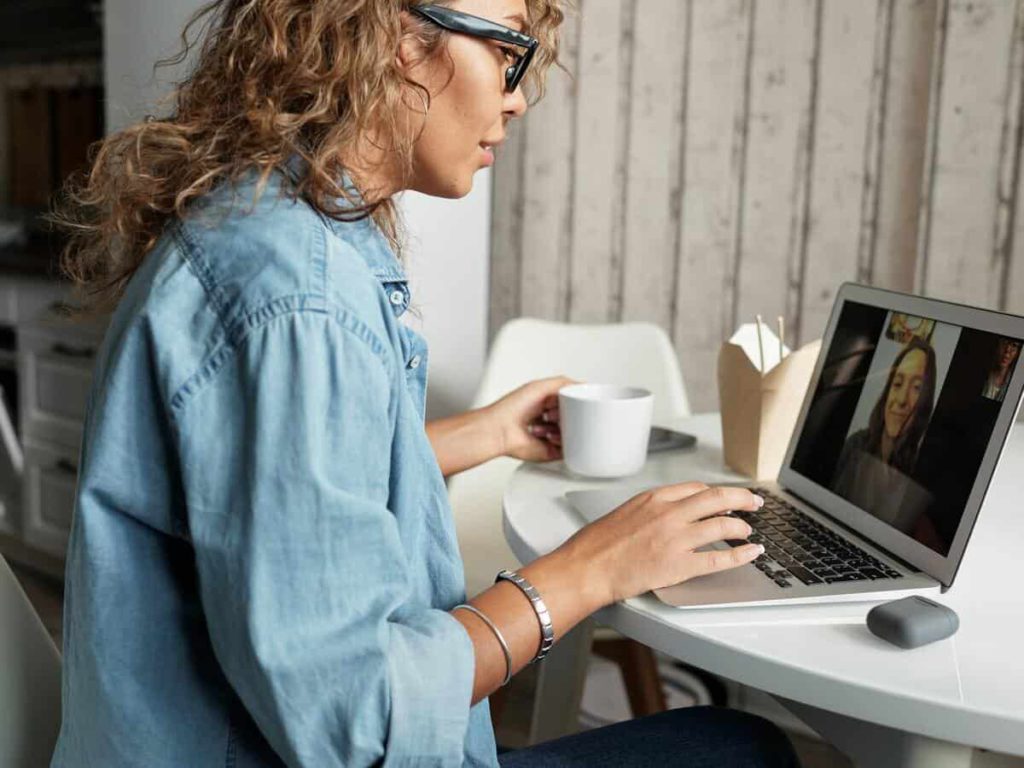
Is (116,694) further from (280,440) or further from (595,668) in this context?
(595,668)

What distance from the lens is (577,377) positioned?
6.77 ft

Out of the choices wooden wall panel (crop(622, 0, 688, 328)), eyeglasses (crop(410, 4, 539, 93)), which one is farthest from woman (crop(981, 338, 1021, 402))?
wooden wall panel (crop(622, 0, 688, 328))

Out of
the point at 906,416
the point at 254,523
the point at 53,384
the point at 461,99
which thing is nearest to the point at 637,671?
the point at 906,416

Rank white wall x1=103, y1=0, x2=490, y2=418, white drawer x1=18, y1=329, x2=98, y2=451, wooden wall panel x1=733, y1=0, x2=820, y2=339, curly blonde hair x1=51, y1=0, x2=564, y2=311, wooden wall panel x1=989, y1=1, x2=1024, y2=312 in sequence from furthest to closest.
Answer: white drawer x1=18, y1=329, x2=98, y2=451, white wall x1=103, y1=0, x2=490, y2=418, wooden wall panel x1=733, y1=0, x2=820, y2=339, wooden wall panel x1=989, y1=1, x2=1024, y2=312, curly blonde hair x1=51, y1=0, x2=564, y2=311

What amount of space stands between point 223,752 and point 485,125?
548mm

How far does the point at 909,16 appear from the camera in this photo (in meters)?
1.99

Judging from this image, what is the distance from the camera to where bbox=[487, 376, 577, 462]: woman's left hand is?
1.35 metres

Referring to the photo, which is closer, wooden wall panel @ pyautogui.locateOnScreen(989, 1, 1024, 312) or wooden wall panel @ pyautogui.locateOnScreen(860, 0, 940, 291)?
wooden wall panel @ pyautogui.locateOnScreen(989, 1, 1024, 312)

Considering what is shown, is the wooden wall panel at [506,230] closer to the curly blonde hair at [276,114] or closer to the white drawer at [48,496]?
the white drawer at [48,496]

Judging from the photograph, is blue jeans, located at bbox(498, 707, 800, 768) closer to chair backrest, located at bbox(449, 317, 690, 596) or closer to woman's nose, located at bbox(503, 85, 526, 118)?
woman's nose, located at bbox(503, 85, 526, 118)

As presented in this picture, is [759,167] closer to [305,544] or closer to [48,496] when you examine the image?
[305,544]

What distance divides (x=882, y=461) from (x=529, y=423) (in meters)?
0.47

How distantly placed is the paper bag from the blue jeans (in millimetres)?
329

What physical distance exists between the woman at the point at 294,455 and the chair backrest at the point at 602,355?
42.6 inches
